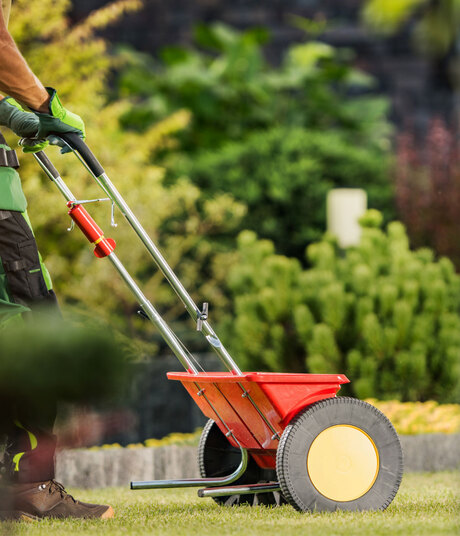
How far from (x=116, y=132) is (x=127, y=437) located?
11.7 ft

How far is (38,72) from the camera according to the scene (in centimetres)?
782

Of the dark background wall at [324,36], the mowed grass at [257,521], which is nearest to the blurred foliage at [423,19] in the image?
the dark background wall at [324,36]

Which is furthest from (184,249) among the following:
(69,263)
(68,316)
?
(68,316)

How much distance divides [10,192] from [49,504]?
103cm

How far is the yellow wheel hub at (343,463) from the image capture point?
3314mm

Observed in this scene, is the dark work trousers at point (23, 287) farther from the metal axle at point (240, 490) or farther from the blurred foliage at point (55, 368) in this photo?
the blurred foliage at point (55, 368)

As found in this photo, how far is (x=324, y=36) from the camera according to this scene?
14.0m

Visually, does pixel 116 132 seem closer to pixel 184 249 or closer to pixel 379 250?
pixel 184 249

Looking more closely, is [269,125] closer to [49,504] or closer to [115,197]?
[115,197]

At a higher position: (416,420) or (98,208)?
(98,208)

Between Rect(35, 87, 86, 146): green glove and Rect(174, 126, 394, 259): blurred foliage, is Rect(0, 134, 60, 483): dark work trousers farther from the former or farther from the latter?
Rect(174, 126, 394, 259): blurred foliage

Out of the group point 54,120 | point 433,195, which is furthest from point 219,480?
point 433,195

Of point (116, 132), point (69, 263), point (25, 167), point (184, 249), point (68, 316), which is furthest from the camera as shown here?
point (116, 132)

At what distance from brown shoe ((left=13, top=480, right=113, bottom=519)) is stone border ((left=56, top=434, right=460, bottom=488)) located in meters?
1.22
